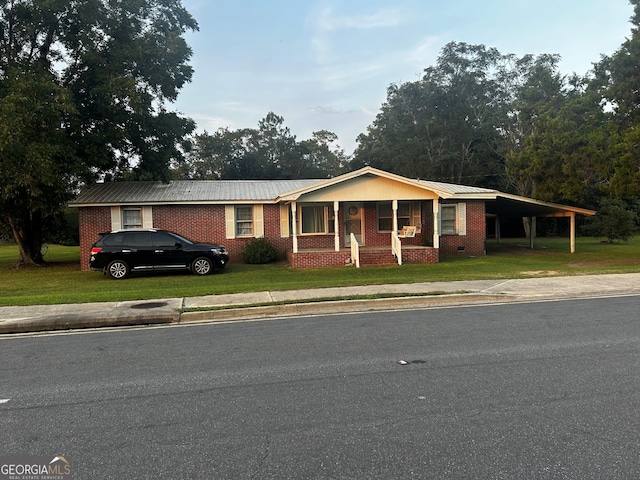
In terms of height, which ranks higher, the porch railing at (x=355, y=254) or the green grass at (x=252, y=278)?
the porch railing at (x=355, y=254)

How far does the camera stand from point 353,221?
21.2m

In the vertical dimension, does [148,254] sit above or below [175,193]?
below

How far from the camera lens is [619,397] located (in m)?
4.18

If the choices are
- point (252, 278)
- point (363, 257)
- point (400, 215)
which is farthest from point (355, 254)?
point (400, 215)

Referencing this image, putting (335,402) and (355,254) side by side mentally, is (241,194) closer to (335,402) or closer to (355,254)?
(355,254)

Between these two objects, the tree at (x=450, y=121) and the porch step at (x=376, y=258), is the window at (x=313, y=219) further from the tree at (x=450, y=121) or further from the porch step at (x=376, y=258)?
the tree at (x=450, y=121)

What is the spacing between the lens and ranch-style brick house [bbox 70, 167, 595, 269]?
710 inches

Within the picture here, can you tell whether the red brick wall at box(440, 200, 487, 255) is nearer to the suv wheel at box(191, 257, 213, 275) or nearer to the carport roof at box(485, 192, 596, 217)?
the carport roof at box(485, 192, 596, 217)

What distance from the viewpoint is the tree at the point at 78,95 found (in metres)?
15.4

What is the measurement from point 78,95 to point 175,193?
5.67 metres

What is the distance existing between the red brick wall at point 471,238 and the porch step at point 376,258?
4487 mm

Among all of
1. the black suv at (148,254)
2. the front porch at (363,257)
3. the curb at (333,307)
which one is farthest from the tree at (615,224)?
the black suv at (148,254)

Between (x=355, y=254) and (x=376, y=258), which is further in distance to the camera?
(x=376, y=258)

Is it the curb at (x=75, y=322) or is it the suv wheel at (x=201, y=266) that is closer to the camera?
the curb at (x=75, y=322)
